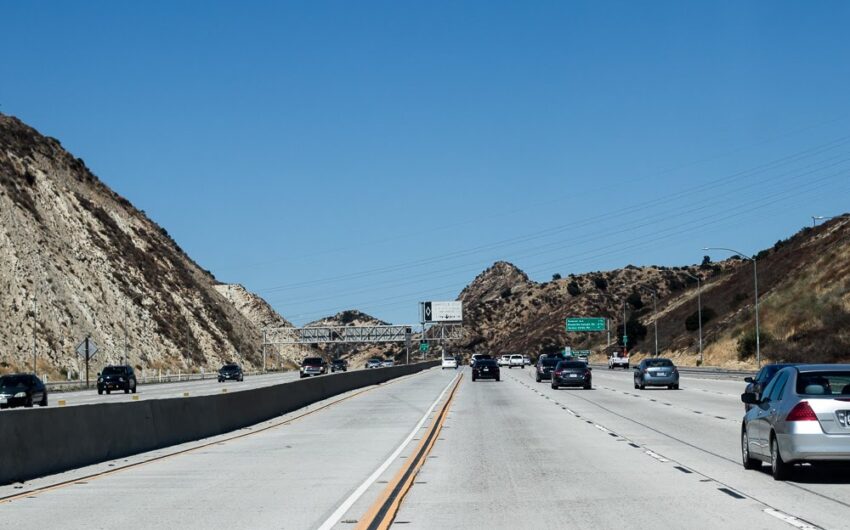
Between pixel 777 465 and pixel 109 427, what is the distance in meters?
11.6

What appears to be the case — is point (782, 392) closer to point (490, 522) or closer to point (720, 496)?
point (720, 496)

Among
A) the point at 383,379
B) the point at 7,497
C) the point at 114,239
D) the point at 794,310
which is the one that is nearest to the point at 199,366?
the point at 114,239

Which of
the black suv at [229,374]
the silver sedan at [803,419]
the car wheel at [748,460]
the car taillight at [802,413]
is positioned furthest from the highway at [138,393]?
the car taillight at [802,413]

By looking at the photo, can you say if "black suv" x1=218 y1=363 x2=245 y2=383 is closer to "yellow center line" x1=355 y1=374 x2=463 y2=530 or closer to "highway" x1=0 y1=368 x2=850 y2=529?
"highway" x1=0 y1=368 x2=850 y2=529

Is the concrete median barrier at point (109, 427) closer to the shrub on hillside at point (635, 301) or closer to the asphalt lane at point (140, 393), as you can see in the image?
the asphalt lane at point (140, 393)

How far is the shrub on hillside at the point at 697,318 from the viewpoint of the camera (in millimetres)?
114938

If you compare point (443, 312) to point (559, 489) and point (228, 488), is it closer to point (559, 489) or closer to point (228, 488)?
point (228, 488)

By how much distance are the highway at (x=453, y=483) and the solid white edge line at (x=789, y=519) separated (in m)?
0.02

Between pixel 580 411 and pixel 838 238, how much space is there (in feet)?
230

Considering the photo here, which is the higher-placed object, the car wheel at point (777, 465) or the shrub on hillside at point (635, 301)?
the shrub on hillside at point (635, 301)

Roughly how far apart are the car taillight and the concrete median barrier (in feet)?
35.2

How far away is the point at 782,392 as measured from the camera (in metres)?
15.9

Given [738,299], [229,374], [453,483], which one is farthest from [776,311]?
[453,483]

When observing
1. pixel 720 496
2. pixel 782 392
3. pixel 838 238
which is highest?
pixel 838 238
